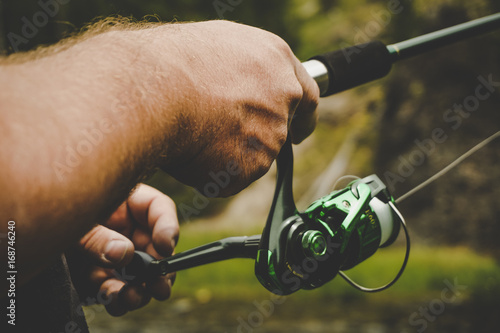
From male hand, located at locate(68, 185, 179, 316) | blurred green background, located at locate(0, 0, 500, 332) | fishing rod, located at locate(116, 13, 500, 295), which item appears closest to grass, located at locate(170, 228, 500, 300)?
blurred green background, located at locate(0, 0, 500, 332)

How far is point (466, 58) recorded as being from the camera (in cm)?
514

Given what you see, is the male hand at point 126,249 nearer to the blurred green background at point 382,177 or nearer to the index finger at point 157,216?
the index finger at point 157,216

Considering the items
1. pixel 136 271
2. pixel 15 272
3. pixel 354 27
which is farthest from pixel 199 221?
pixel 15 272

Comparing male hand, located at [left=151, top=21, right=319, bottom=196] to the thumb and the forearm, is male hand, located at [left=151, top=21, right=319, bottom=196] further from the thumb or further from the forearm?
the thumb

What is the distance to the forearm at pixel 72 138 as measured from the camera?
52 cm

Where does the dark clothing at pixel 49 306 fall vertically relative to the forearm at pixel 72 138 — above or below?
below

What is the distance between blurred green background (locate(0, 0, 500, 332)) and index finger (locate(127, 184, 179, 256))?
18.4 inches

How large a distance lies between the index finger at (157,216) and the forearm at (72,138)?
552 mm

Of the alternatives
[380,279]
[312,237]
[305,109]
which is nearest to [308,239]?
[312,237]

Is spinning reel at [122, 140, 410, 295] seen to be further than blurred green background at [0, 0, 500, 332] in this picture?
No

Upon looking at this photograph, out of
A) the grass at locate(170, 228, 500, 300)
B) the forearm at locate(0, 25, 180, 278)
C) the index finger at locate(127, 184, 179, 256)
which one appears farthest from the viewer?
the grass at locate(170, 228, 500, 300)

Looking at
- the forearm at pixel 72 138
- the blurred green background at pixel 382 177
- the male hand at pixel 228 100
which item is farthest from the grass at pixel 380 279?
the forearm at pixel 72 138

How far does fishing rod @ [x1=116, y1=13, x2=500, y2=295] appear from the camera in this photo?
36.9 inches

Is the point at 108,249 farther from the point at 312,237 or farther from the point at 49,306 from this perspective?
the point at 312,237
